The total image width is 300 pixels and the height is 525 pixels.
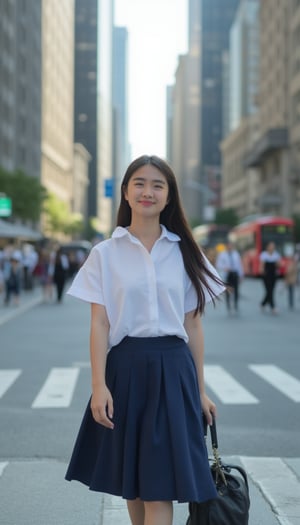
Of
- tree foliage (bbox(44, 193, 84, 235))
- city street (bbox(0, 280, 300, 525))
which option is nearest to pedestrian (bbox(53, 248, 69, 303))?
city street (bbox(0, 280, 300, 525))

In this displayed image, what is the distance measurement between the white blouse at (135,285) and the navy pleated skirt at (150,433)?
0.21ft

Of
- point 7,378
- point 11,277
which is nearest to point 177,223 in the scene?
point 7,378

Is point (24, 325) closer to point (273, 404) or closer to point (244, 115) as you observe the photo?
point (273, 404)

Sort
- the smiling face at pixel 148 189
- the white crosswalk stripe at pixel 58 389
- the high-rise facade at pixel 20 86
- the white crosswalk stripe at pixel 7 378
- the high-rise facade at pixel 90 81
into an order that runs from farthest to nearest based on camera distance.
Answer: the high-rise facade at pixel 90 81, the high-rise facade at pixel 20 86, the white crosswalk stripe at pixel 7 378, the white crosswalk stripe at pixel 58 389, the smiling face at pixel 148 189

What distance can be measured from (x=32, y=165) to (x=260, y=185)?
1068 inches

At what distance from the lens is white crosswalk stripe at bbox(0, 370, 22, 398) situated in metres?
9.62

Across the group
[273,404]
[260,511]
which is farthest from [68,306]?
[260,511]

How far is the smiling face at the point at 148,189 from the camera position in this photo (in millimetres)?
3586

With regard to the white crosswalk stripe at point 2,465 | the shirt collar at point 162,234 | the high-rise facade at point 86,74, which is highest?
the high-rise facade at point 86,74

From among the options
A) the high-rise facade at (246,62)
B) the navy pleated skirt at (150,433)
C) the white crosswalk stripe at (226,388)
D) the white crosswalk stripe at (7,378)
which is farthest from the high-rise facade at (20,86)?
the navy pleated skirt at (150,433)

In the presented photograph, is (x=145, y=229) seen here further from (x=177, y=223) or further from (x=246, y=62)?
(x=246, y=62)

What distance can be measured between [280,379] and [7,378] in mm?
3405

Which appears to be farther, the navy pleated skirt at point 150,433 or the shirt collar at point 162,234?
the shirt collar at point 162,234

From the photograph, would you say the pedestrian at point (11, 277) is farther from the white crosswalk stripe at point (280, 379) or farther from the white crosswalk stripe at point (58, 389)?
the white crosswalk stripe at point (280, 379)
